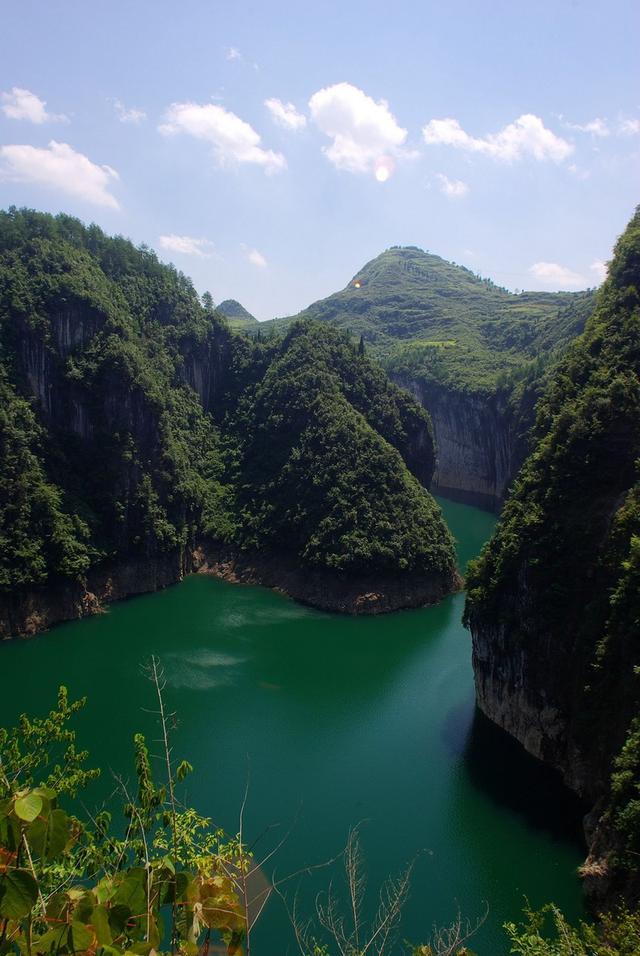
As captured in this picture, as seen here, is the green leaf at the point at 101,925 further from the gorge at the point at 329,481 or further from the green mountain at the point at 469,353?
the green mountain at the point at 469,353

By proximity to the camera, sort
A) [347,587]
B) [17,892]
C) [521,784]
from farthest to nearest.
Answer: [347,587] → [521,784] → [17,892]

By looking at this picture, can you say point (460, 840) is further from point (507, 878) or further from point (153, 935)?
point (153, 935)

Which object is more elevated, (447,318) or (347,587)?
(447,318)

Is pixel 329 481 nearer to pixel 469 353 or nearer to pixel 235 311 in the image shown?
pixel 469 353

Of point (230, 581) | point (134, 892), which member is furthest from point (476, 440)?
point (134, 892)

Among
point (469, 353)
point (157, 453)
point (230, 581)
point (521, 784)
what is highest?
point (469, 353)

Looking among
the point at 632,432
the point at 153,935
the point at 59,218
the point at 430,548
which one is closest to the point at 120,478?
the point at 430,548
